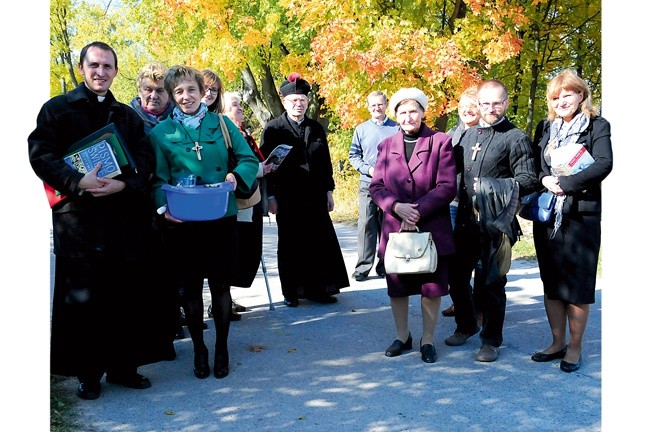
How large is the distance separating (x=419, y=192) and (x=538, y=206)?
2.68 feet

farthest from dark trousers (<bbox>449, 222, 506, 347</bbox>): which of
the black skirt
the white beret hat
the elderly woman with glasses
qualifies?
the elderly woman with glasses

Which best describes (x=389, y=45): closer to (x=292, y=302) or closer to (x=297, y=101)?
(x=297, y=101)

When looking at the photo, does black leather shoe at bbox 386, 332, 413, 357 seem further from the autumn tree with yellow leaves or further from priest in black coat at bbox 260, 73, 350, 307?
the autumn tree with yellow leaves

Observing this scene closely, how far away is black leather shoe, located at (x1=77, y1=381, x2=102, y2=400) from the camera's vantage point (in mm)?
4719

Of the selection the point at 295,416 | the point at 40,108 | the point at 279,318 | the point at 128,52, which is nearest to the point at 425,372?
the point at 295,416

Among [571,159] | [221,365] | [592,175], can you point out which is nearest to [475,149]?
[571,159]

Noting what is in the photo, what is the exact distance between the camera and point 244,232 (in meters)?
6.89

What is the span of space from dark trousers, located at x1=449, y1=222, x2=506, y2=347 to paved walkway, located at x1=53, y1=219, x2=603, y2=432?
0.19 meters

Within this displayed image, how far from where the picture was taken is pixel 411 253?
523 cm

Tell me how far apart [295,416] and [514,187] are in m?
2.12

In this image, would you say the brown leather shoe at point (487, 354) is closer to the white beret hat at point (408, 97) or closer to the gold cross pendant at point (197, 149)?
the white beret hat at point (408, 97)

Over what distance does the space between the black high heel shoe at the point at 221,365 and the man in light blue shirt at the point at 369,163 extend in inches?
132

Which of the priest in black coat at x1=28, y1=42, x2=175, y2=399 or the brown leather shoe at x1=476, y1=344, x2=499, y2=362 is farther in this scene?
A: the brown leather shoe at x1=476, y1=344, x2=499, y2=362

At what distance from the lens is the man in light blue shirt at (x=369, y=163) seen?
8.45 meters
